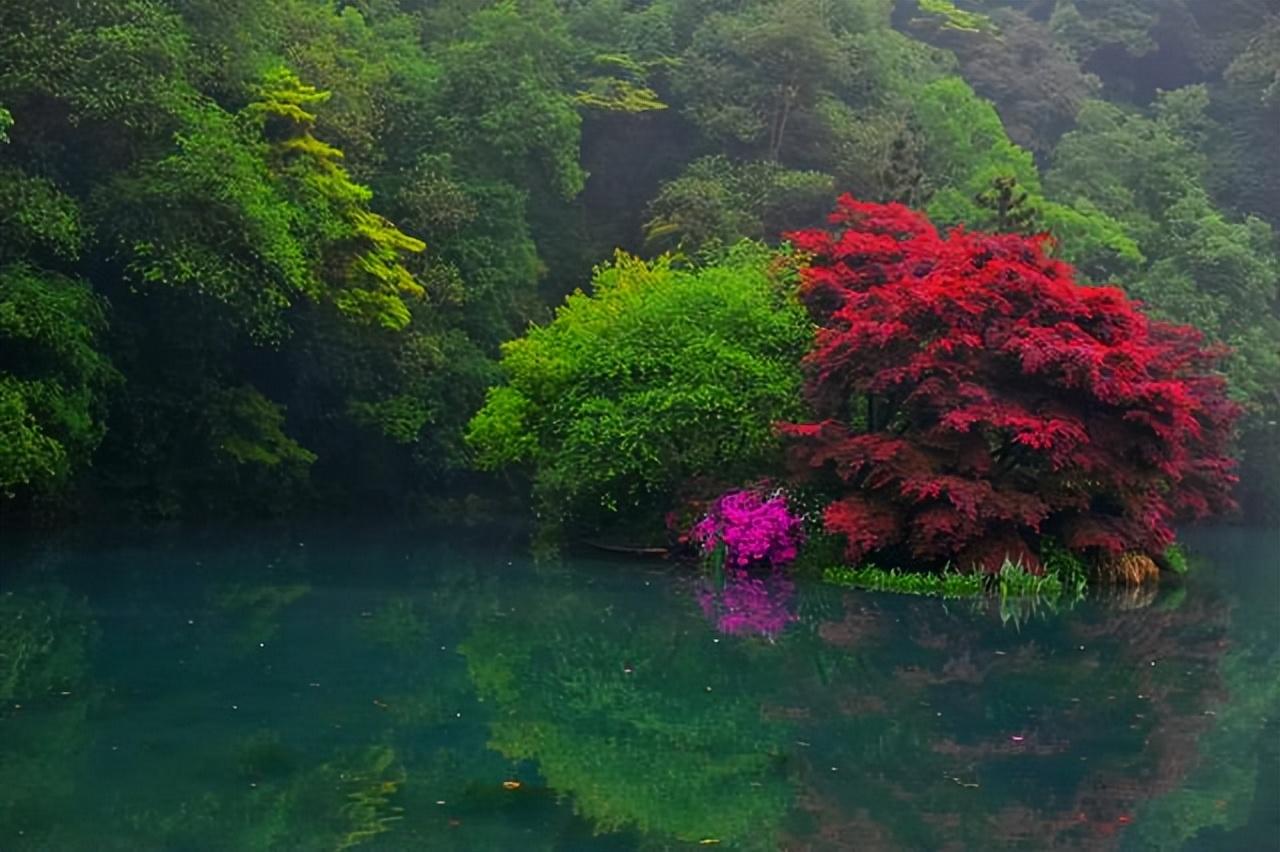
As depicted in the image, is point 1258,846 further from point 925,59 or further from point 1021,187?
point 925,59

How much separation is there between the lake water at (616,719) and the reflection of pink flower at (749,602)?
8cm

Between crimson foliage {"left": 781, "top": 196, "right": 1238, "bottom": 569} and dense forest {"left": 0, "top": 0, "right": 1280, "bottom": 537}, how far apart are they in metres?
1.72

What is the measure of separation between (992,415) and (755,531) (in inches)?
132

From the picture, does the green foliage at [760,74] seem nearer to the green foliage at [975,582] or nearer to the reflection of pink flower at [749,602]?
the reflection of pink flower at [749,602]

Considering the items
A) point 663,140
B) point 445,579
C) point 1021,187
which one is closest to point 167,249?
point 445,579

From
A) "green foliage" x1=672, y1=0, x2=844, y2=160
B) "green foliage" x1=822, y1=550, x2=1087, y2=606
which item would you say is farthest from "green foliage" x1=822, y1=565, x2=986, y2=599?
"green foliage" x1=672, y1=0, x2=844, y2=160

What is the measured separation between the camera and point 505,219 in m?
27.6

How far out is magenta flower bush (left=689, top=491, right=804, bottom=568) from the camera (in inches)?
706

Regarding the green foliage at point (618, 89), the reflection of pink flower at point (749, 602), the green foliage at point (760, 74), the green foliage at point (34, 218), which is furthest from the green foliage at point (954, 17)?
the green foliage at point (34, 218)

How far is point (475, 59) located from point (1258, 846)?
911 inches

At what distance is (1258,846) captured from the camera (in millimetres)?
6688

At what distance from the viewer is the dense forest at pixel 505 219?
62.3 feet

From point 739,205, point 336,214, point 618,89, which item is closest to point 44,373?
point 336,214

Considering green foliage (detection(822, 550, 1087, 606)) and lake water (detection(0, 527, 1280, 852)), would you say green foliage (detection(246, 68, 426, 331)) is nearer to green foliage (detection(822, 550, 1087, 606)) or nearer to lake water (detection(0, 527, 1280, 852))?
lake water (detection(0, 527, 1280, 852))
